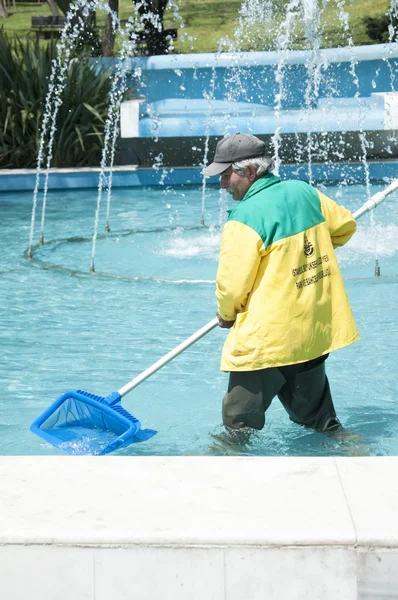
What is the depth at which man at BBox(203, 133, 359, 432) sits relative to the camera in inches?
149

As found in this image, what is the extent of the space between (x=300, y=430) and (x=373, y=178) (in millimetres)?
9469

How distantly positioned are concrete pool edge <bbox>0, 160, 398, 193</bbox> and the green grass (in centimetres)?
1151

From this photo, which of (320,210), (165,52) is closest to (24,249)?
(320,210)

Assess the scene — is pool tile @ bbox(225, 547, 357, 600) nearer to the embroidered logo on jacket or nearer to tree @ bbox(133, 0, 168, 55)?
the embroidered logo on jacket

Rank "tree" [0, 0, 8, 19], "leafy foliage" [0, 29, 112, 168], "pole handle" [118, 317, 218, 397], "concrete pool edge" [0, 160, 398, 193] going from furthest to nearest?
1. "tree" [0, 0, 8, 19]
2. "leafy foliage" [0, 29, 112, 168]
3. "concrete pool edge" [0, 160, 398, 193]
4. "pole handle" [118, 317, 218, 397]

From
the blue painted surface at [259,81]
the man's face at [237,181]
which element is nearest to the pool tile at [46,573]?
the man's face at [237,181]

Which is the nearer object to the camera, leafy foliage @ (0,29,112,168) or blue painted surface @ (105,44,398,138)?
leafy foliage @ (0,29,112,168)

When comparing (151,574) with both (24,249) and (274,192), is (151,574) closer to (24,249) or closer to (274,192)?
(274,192)

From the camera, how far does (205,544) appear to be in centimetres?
248

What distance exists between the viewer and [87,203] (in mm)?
12820

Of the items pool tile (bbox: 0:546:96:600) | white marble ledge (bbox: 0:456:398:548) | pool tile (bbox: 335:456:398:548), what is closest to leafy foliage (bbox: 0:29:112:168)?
white marble ledge (bbox: 0:456:398:548)

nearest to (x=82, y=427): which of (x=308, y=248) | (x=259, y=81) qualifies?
(x=308, y=248)

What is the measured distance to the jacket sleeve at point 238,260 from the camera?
12.3ft

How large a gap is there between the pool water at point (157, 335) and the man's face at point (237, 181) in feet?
3.28
